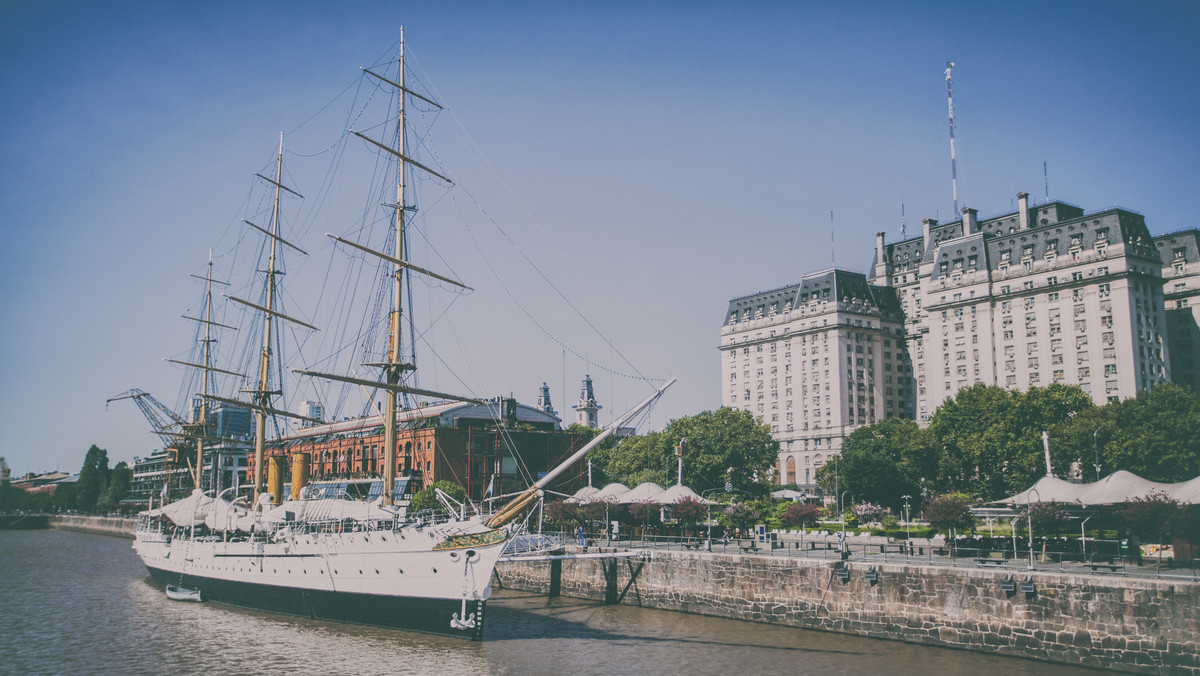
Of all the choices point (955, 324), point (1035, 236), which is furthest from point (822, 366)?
point (1035, 236)

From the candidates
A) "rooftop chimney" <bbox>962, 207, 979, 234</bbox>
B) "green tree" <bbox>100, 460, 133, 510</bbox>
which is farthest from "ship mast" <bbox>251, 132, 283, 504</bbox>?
"green tree" <bbox>100, 460, 133, 510</bbox>

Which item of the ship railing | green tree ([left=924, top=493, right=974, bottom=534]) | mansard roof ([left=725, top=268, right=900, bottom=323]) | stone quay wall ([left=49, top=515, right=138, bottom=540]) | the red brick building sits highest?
mansard roof ([left=725, top=268, right=900, bottom=323])

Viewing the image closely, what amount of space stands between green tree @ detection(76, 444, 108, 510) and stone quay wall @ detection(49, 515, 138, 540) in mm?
15543

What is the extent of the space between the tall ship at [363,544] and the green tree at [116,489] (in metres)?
120

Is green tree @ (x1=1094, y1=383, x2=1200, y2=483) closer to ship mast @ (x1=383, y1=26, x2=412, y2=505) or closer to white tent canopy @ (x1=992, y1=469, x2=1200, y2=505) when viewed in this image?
white tent canopy @ (x1=992, y1=469, x2=1200, y2=505)

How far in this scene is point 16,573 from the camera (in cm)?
6931

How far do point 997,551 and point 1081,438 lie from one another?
41267mm

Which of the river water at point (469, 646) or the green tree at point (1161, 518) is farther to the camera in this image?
the green tree at point (1161, 518)

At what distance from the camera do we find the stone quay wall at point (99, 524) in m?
131

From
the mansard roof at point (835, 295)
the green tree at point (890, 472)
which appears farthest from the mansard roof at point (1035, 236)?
the green tree at point (890, 472)

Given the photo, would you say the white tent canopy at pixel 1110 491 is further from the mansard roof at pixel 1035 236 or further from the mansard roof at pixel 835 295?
the mansard roof at pixel 835 295

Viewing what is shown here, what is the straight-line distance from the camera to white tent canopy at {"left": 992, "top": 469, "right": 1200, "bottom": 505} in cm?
3744

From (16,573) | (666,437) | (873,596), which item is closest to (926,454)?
(666,437)

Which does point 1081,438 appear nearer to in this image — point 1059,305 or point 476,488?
point 1059,305
